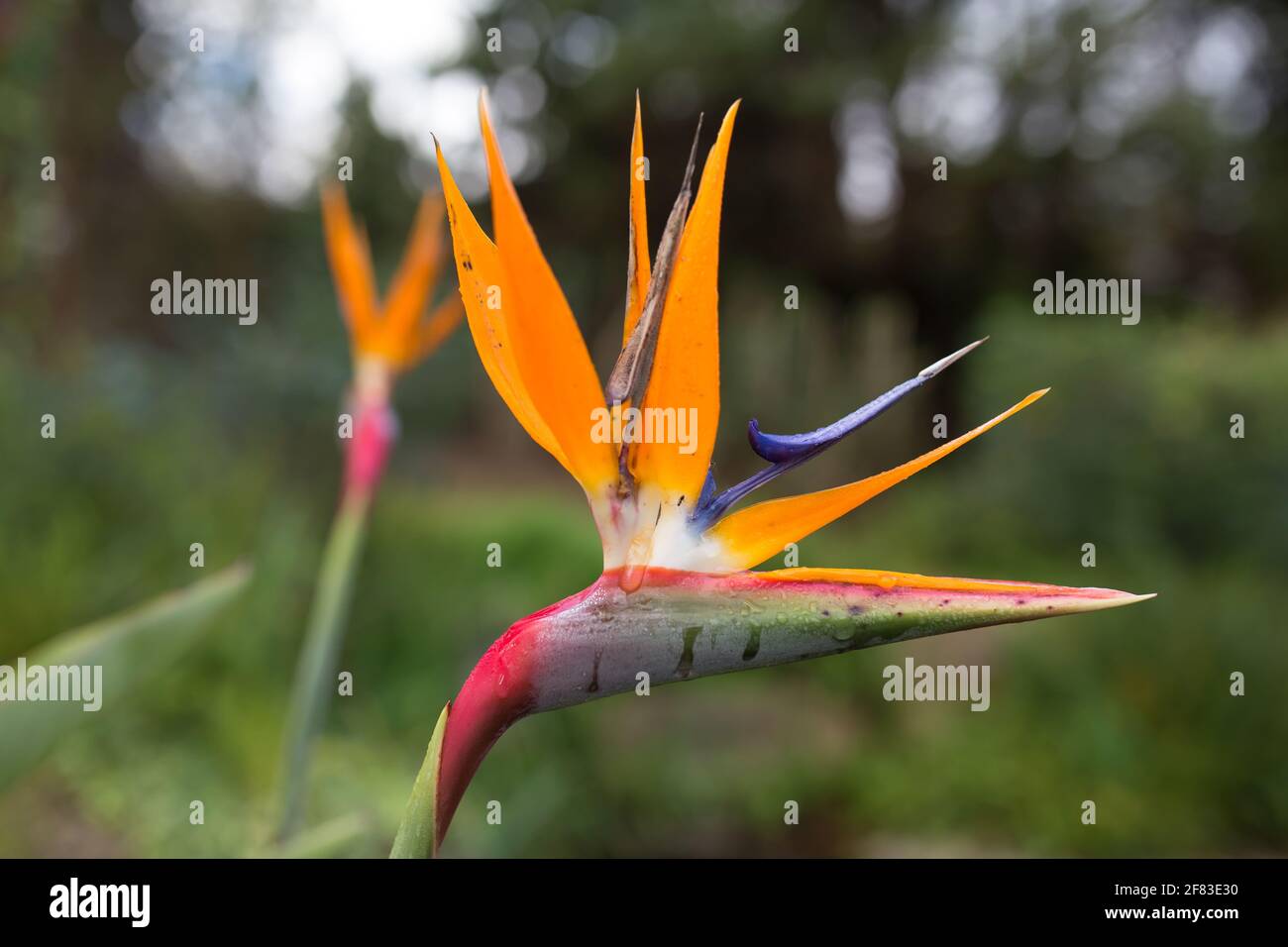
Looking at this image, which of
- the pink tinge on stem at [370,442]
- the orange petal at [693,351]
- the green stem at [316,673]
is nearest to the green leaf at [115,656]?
the green stem at [316,673]

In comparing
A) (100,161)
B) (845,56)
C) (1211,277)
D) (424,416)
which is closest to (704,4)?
(845,56)

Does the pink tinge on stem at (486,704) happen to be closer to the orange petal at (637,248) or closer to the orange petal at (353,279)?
the orange petal at (637,248)

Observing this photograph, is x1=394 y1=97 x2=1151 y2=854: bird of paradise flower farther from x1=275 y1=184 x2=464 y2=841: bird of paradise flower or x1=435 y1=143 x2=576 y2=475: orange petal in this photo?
x1=275 y1=184 x2=464 y2=841: bird of paradise flower

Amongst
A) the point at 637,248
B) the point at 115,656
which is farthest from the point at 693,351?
the point at 115,656

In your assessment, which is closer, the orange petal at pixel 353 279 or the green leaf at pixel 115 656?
the green leaf at pixel 115 656

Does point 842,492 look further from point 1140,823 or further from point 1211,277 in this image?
point 1211,277

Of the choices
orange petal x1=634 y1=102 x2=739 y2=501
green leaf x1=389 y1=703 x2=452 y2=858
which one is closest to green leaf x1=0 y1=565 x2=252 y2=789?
green leaf x1=389 y1=703 x2=452 y2=858

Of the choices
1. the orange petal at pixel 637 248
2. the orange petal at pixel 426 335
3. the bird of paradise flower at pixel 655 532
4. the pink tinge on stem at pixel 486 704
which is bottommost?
the pink tinge on stem at pixel 486 704

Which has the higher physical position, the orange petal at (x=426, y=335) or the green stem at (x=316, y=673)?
the orange petal at (x=426, y=335)
